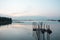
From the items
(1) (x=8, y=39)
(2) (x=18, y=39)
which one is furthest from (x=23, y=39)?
(1) (x=8, y=39)

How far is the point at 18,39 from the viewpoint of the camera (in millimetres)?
16938

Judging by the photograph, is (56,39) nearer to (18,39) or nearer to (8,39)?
(18,39)

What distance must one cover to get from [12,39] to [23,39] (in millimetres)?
1678

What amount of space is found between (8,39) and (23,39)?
2303 millimetres

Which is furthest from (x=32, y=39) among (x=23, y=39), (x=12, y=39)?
(x=12, y=39)

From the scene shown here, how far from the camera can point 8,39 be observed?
55.5 feet

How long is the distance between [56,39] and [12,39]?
6.69 meters

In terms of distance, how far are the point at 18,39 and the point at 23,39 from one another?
769 mm

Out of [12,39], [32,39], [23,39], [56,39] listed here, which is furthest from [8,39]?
[56,39]

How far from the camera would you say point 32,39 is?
56.7 ft

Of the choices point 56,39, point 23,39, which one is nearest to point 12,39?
point 23,39

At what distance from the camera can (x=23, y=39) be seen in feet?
55.6

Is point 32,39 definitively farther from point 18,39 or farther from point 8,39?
point 8,39

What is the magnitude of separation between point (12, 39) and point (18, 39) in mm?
912
